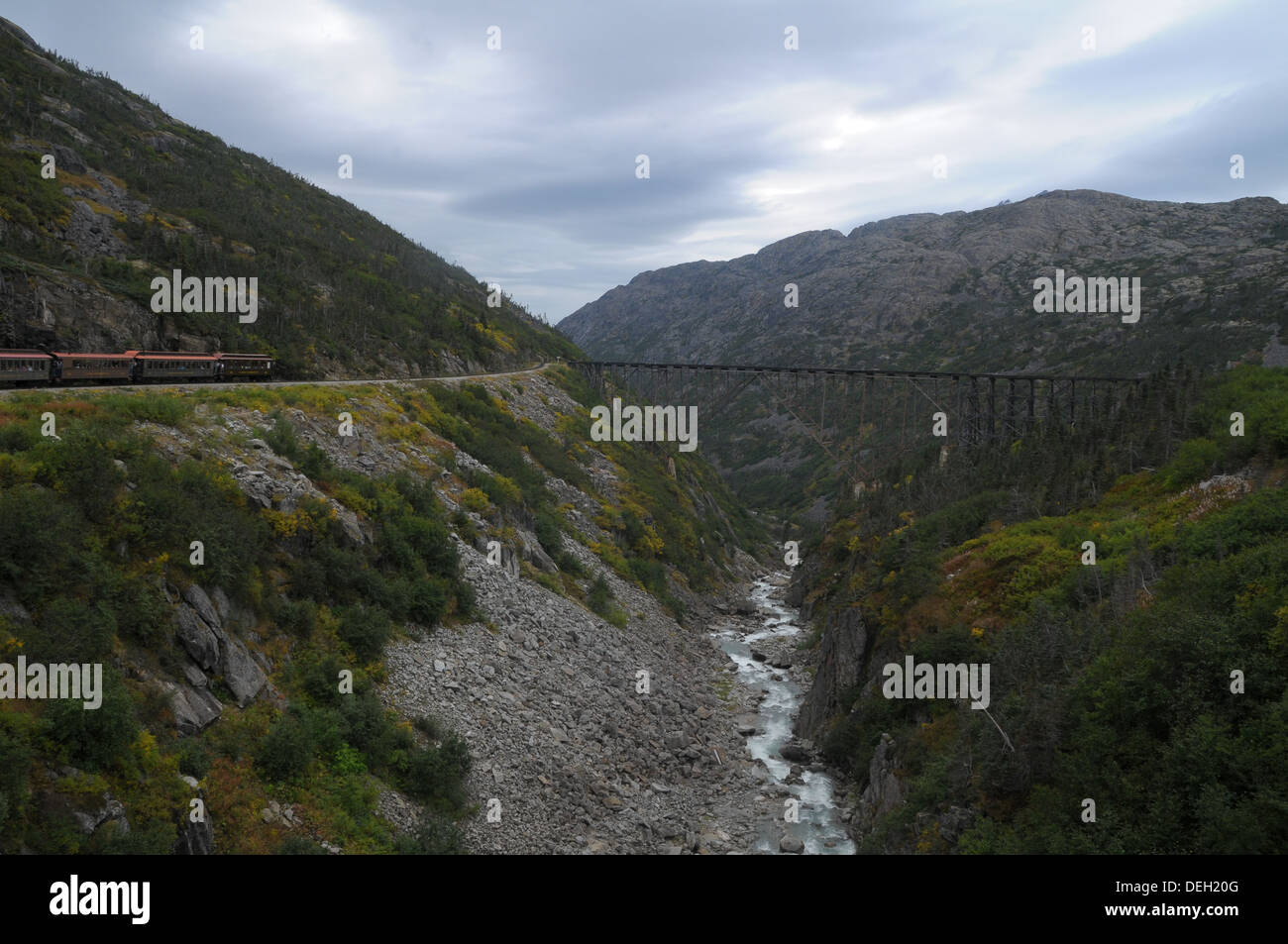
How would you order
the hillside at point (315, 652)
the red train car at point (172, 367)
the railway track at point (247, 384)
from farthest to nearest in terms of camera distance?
the red train car at point (172, 367) < the railway track at point (247, 384) < the hillside at point (315, 652)

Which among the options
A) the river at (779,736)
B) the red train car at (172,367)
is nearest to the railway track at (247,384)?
the red train car at (172,367)

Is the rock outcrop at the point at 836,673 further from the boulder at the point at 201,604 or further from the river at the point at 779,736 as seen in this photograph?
the boulder at the point at 201,604

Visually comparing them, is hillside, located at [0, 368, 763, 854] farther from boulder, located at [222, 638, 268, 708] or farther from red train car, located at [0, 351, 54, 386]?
red train car, located at [0, 351, 54, 386]

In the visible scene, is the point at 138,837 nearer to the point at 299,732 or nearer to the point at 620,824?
the point at 299,732

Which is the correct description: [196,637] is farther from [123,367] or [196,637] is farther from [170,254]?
[170,254]

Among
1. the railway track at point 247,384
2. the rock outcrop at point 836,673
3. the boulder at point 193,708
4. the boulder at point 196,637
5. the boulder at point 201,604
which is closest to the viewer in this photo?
the boulder at point 193,708

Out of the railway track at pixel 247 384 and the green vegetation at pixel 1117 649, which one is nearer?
the green vegetation at pixel 1117 649
